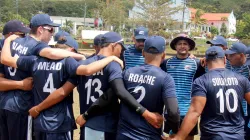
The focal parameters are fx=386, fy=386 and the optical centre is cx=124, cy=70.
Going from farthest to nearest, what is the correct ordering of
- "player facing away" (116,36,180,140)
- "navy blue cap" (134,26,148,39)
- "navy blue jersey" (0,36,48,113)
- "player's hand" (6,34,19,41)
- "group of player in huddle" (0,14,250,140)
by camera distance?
"navy blue cap" (134,26,148,39), "player's hand" (6,34,19,41), "navy blue jersey" (0,36,48,113), "group of player in huddle" (0,14,250,140), "player facing away" (116,36,180,140)

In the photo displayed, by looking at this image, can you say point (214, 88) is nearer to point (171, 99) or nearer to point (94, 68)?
point (171, 99)

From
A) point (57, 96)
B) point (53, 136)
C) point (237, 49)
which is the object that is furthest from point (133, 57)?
point (53, 136)

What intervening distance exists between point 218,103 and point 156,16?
4999cm

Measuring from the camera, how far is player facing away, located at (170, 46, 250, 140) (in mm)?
4711

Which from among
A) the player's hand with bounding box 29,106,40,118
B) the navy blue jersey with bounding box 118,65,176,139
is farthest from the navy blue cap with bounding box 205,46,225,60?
the player's hand with bounding box 29,106,40,118

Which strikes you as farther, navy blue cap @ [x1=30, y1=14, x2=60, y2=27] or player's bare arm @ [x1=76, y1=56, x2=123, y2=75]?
navy blue cap @ [x1=30, y1=14, x2=60, y2=27]

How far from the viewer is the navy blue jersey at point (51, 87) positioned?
4.99 m

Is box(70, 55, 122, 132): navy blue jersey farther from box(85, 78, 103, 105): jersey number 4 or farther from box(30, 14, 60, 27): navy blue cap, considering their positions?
Answer: box(30, 14, 60, 27): navy blue cap

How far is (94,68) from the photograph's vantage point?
4613 mm

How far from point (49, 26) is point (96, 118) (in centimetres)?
150

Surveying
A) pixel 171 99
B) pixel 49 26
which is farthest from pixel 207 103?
pixel 49 26

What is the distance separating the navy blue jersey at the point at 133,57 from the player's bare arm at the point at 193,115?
2.27 meters

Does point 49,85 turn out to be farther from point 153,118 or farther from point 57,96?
point 153,118

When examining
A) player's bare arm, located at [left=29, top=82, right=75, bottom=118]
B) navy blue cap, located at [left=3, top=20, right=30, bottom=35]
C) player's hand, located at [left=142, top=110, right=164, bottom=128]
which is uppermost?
navy blue cap, located at [left=3, top=20, right=30, bottom=35]
